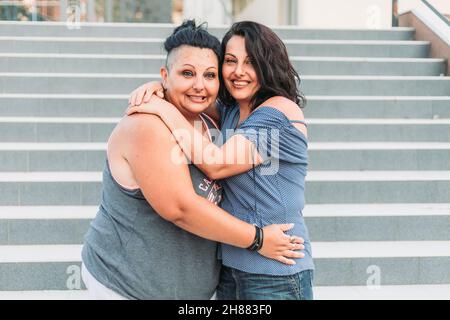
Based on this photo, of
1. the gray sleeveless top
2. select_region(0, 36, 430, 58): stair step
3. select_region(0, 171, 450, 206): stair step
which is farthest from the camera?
select_region(0, 36, 430, 58): stair step

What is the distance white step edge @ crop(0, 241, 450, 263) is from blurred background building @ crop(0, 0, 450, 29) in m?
3.22

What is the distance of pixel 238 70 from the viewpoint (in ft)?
5.56

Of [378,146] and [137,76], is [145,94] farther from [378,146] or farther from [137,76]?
[137,76]

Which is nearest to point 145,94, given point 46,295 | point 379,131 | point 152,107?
point 152,107

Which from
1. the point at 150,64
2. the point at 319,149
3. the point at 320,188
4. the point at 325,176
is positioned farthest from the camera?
the point at 150,64

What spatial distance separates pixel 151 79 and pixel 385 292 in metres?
2.97

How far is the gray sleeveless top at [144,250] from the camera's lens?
1.55 meters

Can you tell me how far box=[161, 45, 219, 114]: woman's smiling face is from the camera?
1592 millimetres

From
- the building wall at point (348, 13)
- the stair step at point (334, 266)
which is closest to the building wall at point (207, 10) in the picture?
the building wall at point (348, 13)

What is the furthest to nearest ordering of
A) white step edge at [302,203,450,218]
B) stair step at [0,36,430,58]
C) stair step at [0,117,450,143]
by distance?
stair step at [0,36,430,58] < stair step at [0,117,450,143] < white step edge at [302,203,450,218]

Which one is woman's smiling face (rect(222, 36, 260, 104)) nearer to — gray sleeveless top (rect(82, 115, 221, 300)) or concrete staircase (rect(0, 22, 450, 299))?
gray sleeveless top (rect(82, 115, 221, 300))

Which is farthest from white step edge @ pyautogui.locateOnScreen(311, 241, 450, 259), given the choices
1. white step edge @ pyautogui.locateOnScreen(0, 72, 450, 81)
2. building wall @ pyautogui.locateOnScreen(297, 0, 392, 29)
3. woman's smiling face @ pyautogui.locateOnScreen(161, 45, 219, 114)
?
building wall @ pyautogui.locateOnScreen(297, 0, 392, 29)

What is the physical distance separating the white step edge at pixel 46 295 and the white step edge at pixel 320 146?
1218 millimetres

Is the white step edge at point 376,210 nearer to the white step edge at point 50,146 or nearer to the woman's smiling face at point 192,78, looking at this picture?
the white step edge at point 50,146
